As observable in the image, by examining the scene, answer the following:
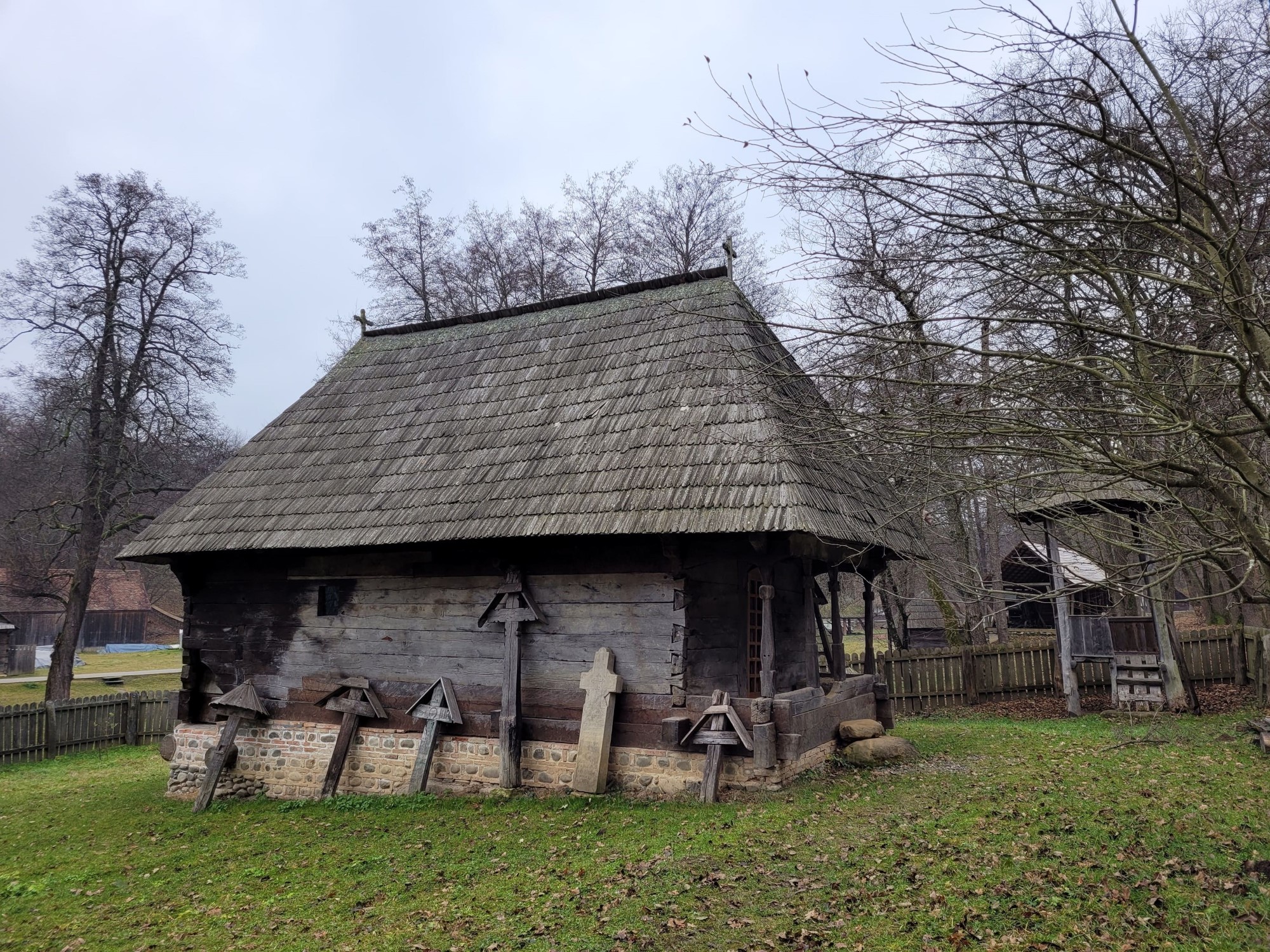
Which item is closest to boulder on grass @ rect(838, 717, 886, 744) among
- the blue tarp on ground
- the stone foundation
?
the stone foundation

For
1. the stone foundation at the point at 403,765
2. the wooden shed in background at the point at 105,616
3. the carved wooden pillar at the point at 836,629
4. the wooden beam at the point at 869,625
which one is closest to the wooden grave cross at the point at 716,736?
the stone foundation at the point at 403,765

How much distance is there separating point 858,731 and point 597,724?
3030 mm

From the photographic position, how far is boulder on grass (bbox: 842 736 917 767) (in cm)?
884

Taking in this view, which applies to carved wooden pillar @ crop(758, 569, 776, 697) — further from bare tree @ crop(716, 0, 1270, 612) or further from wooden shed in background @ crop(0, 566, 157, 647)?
wooden shed in background @ crop(0, 566, 157, 647)

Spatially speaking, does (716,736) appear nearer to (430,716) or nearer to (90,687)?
(430,716)

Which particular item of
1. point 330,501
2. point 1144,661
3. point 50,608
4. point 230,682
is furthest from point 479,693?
point 50,608

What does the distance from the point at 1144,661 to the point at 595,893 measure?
431 inches

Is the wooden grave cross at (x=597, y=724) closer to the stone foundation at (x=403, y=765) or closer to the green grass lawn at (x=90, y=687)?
the stone foundation at (x=403, y=765)

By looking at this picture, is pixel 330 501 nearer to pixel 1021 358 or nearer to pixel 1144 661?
pixel 1021 358

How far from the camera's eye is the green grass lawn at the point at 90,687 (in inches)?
915

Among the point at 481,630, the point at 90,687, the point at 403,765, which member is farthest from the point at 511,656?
the point at 90,687

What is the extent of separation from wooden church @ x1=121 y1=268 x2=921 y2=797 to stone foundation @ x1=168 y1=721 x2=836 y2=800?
0.03 metres

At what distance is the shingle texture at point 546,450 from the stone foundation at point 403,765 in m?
2.24

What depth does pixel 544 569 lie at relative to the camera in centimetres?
896
